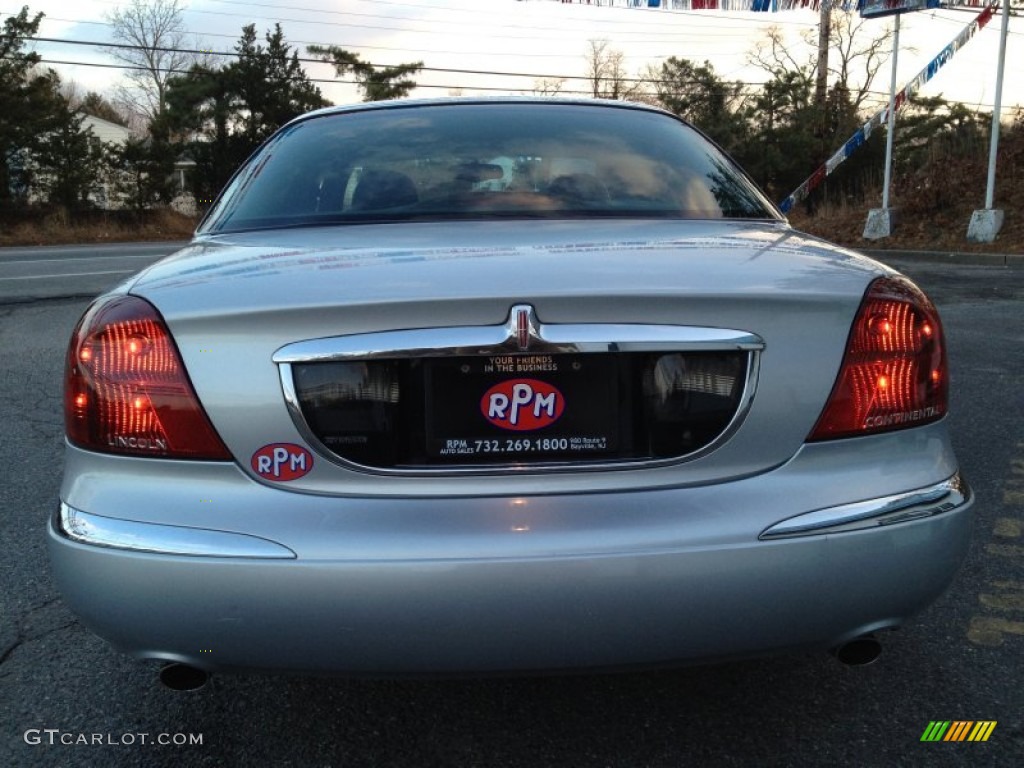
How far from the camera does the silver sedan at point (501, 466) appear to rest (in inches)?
62.1

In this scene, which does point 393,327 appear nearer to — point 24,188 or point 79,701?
point 79,701

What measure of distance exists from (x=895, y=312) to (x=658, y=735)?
1041mm

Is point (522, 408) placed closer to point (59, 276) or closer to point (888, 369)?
point (888, 369)

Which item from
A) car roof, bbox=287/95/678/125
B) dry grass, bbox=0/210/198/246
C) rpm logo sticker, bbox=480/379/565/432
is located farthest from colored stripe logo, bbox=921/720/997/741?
dry grass, bbox=0/210/198/246

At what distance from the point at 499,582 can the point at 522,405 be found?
32 cm

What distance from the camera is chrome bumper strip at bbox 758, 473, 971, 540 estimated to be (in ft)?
5.37

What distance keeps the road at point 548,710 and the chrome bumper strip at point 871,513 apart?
0.59 m

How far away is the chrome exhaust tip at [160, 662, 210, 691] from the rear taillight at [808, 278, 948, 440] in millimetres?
1256

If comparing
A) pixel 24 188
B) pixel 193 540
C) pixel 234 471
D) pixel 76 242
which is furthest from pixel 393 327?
pixel 24 188

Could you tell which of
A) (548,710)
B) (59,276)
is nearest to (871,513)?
(548,710)

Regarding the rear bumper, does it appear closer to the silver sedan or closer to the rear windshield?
the silver sedan

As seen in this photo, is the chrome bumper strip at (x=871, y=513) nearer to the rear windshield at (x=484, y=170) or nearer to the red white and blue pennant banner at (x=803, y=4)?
the rear windshield at (x=484, y=170)

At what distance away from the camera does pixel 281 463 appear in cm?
163

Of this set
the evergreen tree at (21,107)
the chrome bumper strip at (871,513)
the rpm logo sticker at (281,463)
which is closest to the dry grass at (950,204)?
the chrome bumper strip at (871,513)
